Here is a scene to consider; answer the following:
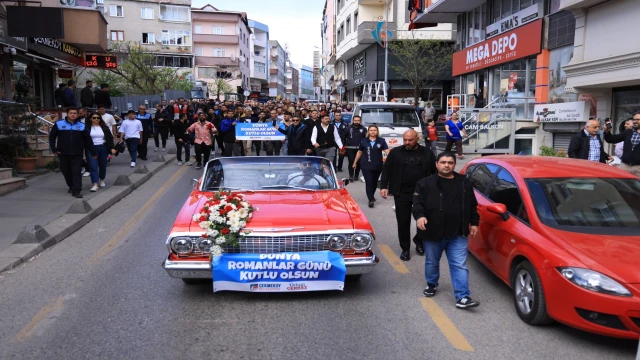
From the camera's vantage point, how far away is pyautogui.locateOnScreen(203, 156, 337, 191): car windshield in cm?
659

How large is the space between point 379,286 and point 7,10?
44.6ft

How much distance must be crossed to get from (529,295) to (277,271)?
7.37ft

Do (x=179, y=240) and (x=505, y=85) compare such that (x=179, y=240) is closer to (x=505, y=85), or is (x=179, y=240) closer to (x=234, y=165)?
(x=234, y=165)

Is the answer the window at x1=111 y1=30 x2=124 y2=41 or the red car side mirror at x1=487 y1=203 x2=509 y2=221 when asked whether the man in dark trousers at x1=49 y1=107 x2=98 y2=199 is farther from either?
the window at x1=111 y1=30 x2=124 y2=41

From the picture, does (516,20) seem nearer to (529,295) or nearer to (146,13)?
(529,295)

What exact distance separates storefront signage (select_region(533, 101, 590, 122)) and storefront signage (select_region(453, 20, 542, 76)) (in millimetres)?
2387

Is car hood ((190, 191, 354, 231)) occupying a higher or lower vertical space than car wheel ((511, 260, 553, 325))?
higher

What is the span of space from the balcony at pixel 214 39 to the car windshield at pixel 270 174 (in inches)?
2734

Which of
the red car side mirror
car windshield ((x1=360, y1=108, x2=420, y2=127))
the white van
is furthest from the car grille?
car windshield ((x1=360, y1=108, x2=420, y2=127))

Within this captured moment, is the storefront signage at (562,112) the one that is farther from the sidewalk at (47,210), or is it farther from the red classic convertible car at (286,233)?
the red classic convertible car at (286,233)

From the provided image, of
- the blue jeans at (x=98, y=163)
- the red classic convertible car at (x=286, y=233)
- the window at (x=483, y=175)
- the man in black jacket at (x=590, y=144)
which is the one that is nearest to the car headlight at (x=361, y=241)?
the red classic convertible car at (x=286, y=233)

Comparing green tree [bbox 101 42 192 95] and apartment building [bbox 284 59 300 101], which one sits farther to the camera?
apartment building [bbox 284 59 300 101]

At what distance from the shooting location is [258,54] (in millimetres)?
103750

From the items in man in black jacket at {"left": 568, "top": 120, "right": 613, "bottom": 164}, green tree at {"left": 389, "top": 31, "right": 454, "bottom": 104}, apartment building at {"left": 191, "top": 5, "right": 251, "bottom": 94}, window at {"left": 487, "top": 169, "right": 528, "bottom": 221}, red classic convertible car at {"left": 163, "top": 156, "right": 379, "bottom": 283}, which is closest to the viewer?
red classic convertible car at {"left": 163, "top": 156, "right": 379, "bottom": 283}
